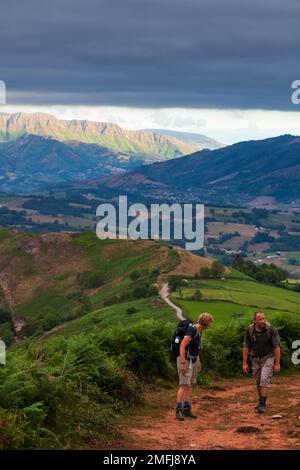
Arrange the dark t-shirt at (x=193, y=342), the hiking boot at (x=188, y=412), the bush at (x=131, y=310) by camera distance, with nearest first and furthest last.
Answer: the dark t-shirt at (x=193, y=342) < the hiking boot at (x=188, y=412) < the bush at (x=131, y=310)

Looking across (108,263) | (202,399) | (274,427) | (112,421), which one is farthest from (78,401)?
(108,263)

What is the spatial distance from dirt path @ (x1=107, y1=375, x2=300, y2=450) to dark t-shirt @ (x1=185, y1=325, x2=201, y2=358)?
1459 millimetres

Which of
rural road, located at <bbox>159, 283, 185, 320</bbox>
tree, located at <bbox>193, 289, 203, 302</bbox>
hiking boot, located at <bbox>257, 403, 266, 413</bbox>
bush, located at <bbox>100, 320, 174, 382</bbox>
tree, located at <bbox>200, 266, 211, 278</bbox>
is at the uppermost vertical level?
bush, located at <bbox>100, 320, 174, 382</bbox>

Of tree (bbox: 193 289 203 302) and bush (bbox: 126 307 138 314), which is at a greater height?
tree (bbox: 193 289 203 302)

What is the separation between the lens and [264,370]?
16.0m

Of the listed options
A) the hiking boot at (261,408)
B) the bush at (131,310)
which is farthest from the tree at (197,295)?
the hiking boot at (261,408)

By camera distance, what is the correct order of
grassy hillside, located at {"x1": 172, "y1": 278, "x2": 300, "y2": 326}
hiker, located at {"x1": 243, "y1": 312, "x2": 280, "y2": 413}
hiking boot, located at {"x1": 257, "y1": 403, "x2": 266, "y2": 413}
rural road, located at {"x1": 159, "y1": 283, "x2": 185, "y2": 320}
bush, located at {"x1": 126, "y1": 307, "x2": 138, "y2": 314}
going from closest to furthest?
hiker, located at {"x1": 243, "y1": 312, "x2": 280, "y2": 413} < hiking boot, located at {"x1": 257, "y1": 403, "x2": 266, "y2": 413} < rural road, located at {"x1": 159, "y1": 283, "x2": 185, "y2": 320} < grassy hillside, located at {"x1": 172, "y1": 278, "x2": 300, "y2": 326} < bush, located at {"x1": 126, "y1": 307, "x2": 138, "y2": 314}

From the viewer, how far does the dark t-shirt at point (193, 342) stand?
49.3 feet

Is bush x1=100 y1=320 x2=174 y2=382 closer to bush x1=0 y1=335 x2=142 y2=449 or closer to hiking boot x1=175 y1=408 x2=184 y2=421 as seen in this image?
bush x1=0 y1=335 x2=142 y2=449

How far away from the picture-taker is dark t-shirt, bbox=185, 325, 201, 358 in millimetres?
15039

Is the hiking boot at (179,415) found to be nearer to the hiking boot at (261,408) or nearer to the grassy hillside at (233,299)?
the hiking boot at (261,408)

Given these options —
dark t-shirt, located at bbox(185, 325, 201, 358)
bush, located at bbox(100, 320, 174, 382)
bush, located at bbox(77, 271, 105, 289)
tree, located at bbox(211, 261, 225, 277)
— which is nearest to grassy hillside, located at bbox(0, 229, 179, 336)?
bush, located at bbox(77, 271, 105, 289)

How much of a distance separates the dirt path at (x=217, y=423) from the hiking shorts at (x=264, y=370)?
0.71 metres

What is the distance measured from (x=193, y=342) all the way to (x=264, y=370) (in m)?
2.02
